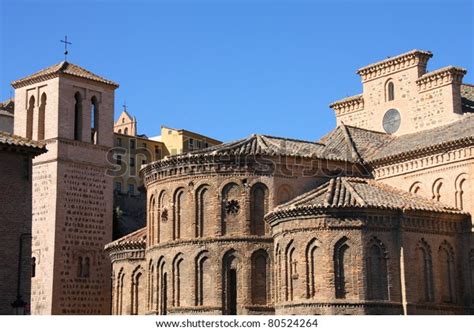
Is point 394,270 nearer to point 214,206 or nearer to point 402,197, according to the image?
point 402,197

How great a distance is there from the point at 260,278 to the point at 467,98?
1369cm

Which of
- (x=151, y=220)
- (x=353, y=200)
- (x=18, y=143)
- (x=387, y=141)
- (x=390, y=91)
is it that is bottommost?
(x=353, y=200)

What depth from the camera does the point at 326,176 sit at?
39344 mm

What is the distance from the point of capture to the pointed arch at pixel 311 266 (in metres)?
34.0

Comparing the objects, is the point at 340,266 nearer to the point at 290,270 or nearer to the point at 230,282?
the point at 290,270

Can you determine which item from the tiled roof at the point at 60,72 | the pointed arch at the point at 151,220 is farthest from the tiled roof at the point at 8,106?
the pointed arch at the point at 151,220

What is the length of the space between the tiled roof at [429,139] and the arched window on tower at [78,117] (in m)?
18.4

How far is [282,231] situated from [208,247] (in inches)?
141

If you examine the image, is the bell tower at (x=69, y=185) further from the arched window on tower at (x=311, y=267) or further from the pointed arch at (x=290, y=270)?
the arched window on tower at (x=311, y=267)

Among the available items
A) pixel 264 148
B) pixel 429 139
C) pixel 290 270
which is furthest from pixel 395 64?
pixel 290 270

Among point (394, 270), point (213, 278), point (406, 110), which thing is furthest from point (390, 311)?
point (406, 110)

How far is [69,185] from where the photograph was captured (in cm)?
5075

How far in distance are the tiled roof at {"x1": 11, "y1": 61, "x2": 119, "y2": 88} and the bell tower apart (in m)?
0.05

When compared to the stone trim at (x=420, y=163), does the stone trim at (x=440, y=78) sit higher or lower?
higher
